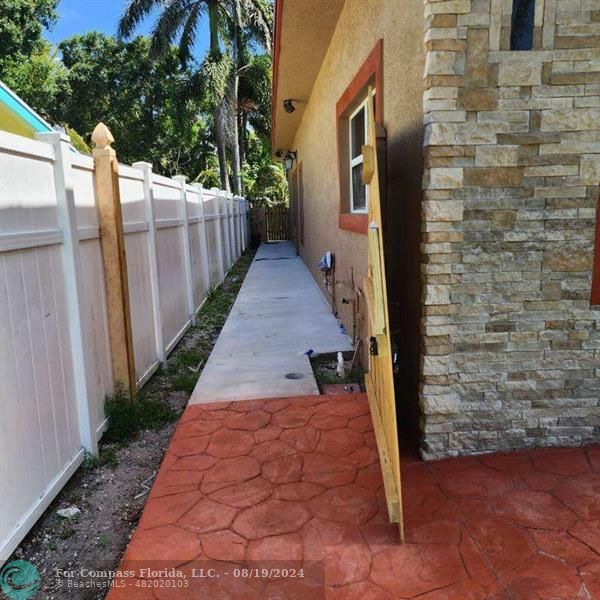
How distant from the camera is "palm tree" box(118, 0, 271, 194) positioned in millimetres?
17719

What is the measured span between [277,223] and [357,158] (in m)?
18.0

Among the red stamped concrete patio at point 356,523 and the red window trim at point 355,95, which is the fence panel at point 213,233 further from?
the red stamped concrete patio at point 356,523

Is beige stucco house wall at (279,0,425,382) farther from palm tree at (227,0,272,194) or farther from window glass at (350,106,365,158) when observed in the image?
palm tree at (227,0,272,194)

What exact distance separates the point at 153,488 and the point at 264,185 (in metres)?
26.3

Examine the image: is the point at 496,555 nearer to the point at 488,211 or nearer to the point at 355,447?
the point at 355,447

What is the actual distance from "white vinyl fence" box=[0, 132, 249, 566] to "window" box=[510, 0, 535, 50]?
2.65 metres

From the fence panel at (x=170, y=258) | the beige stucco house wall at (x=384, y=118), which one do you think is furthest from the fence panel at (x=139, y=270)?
the beige stucco house wall at (x=384, y=118)

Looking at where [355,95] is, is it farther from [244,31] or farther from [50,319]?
[244,31]

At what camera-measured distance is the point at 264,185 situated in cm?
2809

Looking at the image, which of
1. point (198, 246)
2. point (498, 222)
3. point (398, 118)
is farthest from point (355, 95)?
point (198, 246)

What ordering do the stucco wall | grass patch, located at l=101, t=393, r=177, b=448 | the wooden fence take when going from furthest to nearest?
the wooden fence → grass patch, located at l=101, t=393, r=177, b=448 → the stucco wall

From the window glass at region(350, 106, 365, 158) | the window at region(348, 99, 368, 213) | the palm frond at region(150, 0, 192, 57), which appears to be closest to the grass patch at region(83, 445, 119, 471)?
the window at region(348, 99, 368, 213)

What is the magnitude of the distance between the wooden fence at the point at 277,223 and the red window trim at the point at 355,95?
1711cm

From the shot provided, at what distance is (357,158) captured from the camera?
557cm
